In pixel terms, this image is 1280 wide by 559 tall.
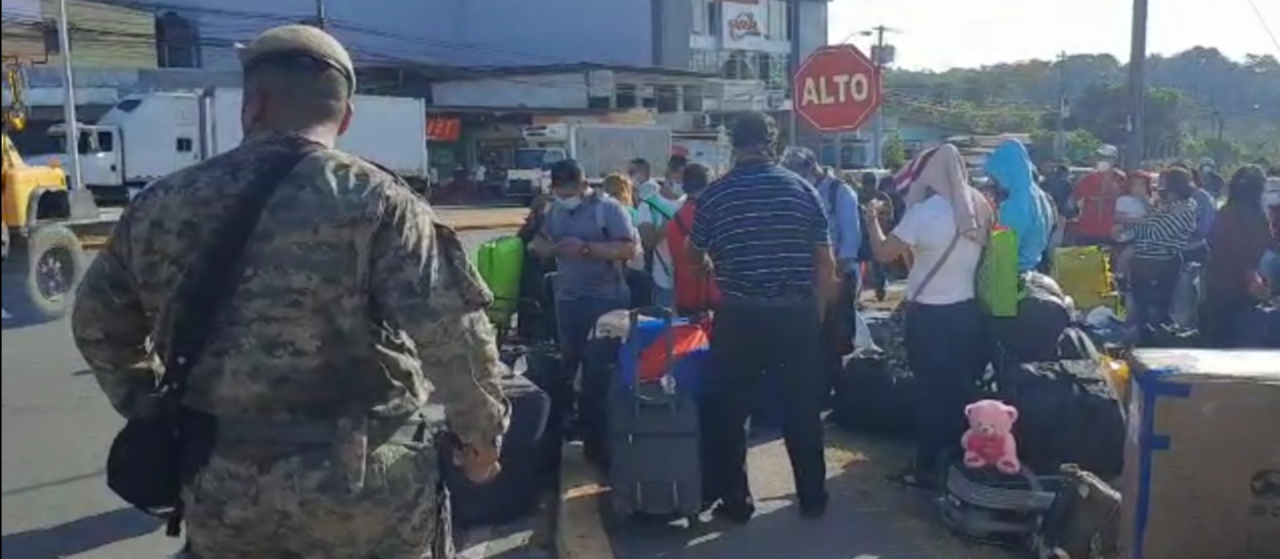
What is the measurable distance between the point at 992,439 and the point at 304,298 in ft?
11.2

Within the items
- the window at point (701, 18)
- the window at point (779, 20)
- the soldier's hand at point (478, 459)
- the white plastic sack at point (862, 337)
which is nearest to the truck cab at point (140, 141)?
the white plastic sack at point (862, 337)

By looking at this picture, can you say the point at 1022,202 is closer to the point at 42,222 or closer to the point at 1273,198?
the point at 1273,198

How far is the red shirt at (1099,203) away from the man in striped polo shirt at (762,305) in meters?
9.17

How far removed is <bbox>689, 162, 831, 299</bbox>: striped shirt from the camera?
546 cm

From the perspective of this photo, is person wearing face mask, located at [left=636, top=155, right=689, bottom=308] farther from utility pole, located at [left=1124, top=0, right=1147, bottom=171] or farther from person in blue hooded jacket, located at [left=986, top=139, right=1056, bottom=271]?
utility pole, located at [left=1124, top=0, right=1147, bottom=171]

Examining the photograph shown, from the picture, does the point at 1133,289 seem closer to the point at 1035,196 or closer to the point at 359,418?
the point at 1035,196

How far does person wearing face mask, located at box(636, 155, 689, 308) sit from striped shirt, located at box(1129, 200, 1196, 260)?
3.67m

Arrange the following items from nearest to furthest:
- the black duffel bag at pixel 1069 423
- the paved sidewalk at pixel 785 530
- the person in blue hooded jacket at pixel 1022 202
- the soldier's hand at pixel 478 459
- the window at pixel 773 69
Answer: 1. the soldier's hand at pixel 478 459
2. the paved sidewalk at pixel 785 530
3. the black duffel bag at pixel 1069 423
4. the person in blue hooded jacket at pixel 1022 202
5. the window at pixel 773 69

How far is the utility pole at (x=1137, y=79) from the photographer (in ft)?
60.1

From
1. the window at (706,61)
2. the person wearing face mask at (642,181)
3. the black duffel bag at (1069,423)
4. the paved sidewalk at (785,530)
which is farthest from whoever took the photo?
the window at (706,61)

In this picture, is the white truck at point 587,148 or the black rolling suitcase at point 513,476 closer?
the black rolling suitcase at point 513,476

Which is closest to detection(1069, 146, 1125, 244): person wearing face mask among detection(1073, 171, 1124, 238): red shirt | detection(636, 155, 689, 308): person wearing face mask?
detection(1073, 171, 1124, 238): red shirt

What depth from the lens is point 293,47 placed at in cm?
280

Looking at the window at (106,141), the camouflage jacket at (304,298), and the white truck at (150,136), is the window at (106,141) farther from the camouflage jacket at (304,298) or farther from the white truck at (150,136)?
the camouflage jacket at (304,298)
